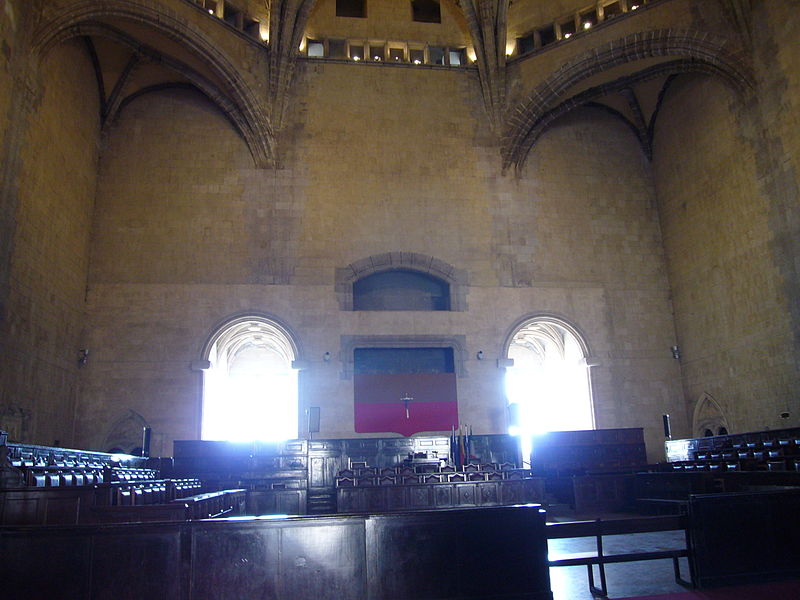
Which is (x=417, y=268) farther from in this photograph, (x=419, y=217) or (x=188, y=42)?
(x=188, y=42)

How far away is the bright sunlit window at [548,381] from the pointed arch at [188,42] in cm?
933

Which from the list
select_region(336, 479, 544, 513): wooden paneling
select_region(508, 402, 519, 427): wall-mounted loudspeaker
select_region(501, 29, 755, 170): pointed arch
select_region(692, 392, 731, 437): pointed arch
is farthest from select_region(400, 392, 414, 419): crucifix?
select_region(692, 392, 731, 437): pointed arch

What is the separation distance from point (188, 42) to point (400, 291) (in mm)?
8684

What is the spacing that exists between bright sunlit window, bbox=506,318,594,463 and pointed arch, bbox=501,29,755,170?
548 centimetres

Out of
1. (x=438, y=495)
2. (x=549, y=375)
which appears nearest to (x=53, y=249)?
(x=438, y=495)

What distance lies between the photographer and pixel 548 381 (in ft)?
77.1

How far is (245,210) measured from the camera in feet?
59.6

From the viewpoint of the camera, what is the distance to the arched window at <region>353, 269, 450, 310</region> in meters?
18.8

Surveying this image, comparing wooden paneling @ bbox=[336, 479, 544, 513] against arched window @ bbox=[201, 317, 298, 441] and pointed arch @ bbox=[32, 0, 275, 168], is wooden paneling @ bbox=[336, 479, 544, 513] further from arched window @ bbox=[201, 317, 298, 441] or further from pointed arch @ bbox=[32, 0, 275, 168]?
arched window @ bbox=[201, 317, 298, 441]

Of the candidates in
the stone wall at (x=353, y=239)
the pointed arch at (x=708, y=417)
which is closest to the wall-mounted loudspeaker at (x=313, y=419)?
the stone wall at (x=353, y=239)

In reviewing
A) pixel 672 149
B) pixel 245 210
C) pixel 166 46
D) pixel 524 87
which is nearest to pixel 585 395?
pixel 672 149

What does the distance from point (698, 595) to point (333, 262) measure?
541 inches

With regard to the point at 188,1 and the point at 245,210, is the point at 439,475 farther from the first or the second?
the point at 188,1

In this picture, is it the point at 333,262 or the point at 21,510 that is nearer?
the point at 21,510
